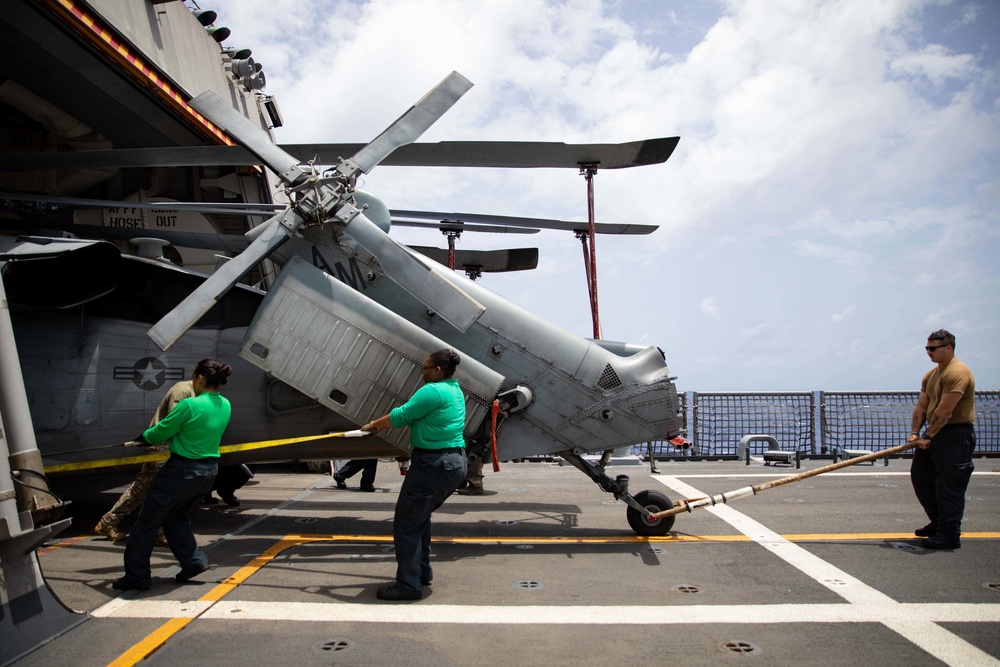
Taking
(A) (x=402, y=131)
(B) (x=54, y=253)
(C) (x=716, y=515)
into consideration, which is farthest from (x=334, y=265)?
(C) (x=716, y=515)

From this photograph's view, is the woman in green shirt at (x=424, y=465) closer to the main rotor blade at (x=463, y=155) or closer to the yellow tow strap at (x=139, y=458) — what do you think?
the yellow tow strap at (x=139, y=458)

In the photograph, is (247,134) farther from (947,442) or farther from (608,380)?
(947,442)

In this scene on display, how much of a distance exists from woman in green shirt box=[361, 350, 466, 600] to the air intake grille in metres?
2.29

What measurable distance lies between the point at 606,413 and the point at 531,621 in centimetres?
287

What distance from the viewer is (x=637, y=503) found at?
6996 millimetres

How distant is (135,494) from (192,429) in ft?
8.35

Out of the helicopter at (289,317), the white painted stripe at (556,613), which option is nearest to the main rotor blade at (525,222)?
the helicopter at (289,317)

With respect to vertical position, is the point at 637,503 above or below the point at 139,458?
below

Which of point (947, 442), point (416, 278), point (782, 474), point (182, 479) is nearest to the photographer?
point (182, 479)

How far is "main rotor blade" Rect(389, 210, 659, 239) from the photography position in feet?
30.7

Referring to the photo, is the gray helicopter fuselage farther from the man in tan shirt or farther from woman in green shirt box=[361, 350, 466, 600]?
the man in tan shirt

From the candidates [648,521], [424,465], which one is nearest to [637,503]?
[648,521]

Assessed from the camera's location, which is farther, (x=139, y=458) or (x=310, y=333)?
(x=139, y=458)

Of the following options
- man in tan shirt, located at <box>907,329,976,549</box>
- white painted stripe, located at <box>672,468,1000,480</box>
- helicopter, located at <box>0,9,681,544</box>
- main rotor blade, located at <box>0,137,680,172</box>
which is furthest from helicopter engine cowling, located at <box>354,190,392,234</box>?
white painted stripe, located at <box>672,468,1000,480</box>
